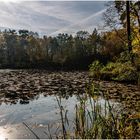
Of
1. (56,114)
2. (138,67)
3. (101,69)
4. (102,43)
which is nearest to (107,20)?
(101,69)

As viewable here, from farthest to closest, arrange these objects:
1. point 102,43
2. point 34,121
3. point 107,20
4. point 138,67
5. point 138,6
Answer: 1. point 102,43
2. point 107,20
3. point 138,6
4. point 138,67
5. point 34,121

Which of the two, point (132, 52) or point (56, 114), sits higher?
point (132, 52)

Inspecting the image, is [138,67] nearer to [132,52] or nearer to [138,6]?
[132,52]

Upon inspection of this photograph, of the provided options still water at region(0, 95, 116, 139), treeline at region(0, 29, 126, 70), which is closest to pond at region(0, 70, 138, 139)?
still water at region(0, 95, 116, 139)

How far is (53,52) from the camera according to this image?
238 ft

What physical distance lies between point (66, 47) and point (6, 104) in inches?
2306

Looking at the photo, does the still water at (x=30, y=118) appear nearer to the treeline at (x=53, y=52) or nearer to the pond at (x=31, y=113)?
the pond at (x=31, y=113)

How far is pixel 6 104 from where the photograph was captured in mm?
13359

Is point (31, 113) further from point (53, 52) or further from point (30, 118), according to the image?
point (53, 52)

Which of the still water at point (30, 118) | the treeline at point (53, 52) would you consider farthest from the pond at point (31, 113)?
the treeline at point (53, 52)

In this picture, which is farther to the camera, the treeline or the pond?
the treeline

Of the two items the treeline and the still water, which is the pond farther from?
the treeline

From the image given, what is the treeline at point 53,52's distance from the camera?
6144cm

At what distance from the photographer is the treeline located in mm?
61438
